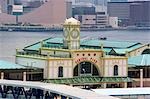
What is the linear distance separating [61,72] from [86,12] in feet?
342

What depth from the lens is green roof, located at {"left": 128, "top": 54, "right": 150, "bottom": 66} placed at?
2800 cm

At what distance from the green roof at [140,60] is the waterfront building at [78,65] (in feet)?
3.22

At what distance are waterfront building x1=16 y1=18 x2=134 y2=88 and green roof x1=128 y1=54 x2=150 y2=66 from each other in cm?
98

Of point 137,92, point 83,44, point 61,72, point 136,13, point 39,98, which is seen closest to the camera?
point 39,98

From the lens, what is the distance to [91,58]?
2662 centimetres

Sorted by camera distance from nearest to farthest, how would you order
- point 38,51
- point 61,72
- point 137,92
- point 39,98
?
point 39,98
point 137,92
point 61,72
point 38,51

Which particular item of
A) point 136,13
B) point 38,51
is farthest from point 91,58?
point 136,13

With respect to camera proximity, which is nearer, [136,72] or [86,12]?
[136,72]

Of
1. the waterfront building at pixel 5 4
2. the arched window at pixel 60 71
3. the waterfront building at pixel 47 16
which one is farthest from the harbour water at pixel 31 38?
the arched window at pixel 60 71

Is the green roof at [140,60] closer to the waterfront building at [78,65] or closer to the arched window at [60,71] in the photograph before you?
the waterfront building at [78,65]

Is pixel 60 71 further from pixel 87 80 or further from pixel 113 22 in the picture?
pixel 113 22

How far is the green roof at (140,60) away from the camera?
28.0m

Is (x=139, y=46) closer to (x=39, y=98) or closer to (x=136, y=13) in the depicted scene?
(x=39, y=98)

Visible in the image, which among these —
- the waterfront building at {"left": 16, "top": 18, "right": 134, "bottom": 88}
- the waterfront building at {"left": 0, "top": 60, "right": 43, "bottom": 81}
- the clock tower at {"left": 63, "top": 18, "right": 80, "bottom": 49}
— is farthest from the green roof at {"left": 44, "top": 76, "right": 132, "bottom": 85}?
the clock tower at {"left": 63, "top": 18, "right": 80, "bottom": 49}
